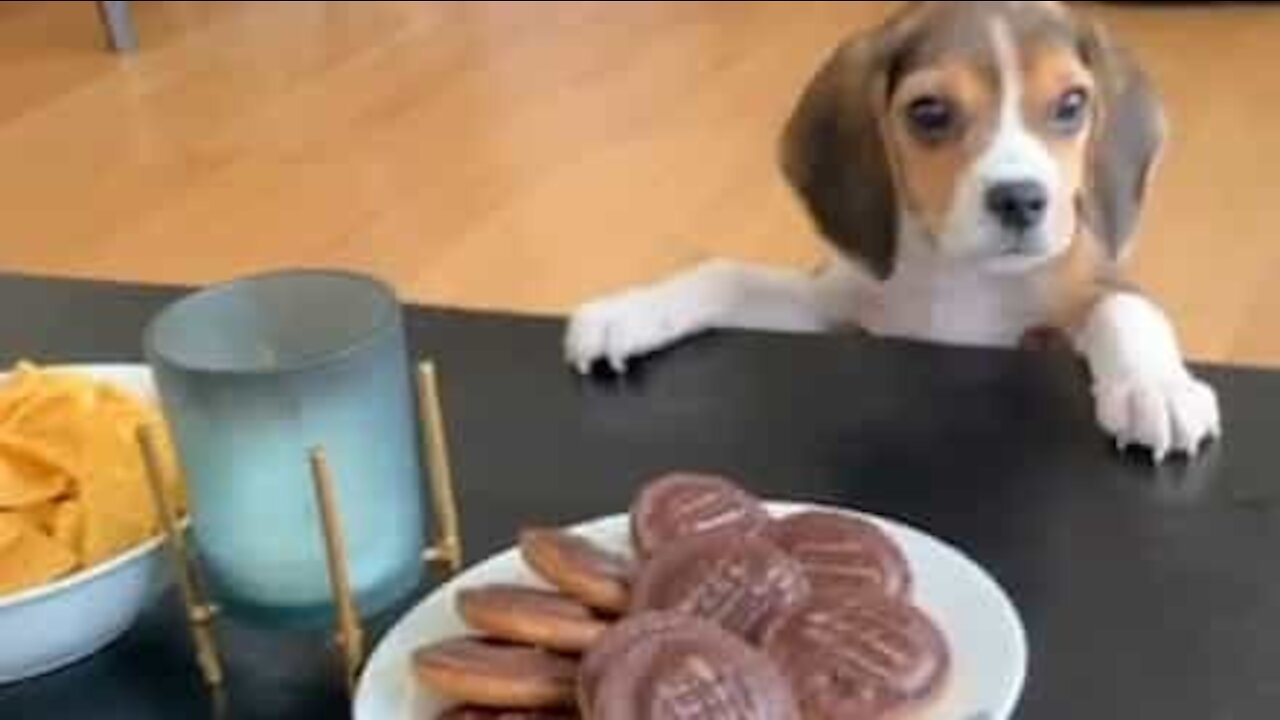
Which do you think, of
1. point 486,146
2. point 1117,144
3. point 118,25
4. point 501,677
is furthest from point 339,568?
point 118,25

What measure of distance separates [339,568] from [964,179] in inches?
26.8

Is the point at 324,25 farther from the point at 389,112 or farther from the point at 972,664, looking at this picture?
the point at 972,664

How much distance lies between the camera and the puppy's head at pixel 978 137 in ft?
4.66

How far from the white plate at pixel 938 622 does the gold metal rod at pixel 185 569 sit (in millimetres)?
93

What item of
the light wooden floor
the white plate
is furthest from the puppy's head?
the light wooden floor

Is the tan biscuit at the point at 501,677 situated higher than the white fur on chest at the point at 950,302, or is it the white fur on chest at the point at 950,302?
the tan biscuit at the point at 501,677

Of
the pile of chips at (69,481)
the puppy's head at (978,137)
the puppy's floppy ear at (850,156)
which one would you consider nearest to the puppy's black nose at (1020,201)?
the puppy's head at (978,137)

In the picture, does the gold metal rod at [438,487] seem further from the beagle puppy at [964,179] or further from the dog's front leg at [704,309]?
the beagle puppy at [964,179]

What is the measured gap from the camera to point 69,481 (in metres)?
0.95

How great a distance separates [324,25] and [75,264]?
1.03 m

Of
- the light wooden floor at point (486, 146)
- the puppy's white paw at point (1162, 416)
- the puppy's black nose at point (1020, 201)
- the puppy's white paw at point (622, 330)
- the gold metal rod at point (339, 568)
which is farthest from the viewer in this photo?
the light wooden floor at point (486, 146)

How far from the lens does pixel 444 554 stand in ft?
3.18

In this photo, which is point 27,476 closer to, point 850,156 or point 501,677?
point 501,677

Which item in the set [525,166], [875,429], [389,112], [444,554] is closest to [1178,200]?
[525,166]
